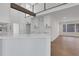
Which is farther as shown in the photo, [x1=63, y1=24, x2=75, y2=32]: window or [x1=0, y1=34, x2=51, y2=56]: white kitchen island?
[x1=63, y1=24, x2=75, y2=32]: window

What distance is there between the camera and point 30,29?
8.74m

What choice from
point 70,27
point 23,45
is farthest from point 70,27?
point 23,45

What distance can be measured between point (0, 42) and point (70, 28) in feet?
40.2

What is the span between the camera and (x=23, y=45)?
2.33 meters

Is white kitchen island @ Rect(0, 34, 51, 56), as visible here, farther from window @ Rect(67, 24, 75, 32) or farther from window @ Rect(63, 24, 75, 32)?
window @ Rect(67, 24, 75, 32)

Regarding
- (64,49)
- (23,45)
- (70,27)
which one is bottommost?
(64,49)

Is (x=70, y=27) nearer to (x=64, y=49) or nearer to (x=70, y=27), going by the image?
(x=70, y=27)

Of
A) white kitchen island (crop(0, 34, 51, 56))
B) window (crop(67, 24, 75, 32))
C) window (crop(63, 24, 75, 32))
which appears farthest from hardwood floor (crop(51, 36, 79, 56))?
window (crop(67, 24, 75, 32))

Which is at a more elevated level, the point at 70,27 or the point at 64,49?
the point at 70,27

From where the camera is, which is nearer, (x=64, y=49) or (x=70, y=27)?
(x=64, y=49)

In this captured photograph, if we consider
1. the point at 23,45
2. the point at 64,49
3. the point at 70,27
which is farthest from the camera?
the point at 70,27

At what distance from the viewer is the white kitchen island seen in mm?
2213

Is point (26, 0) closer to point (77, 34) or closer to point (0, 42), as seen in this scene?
point (0, 42)

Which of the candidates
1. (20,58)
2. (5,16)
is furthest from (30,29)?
(20,58)
